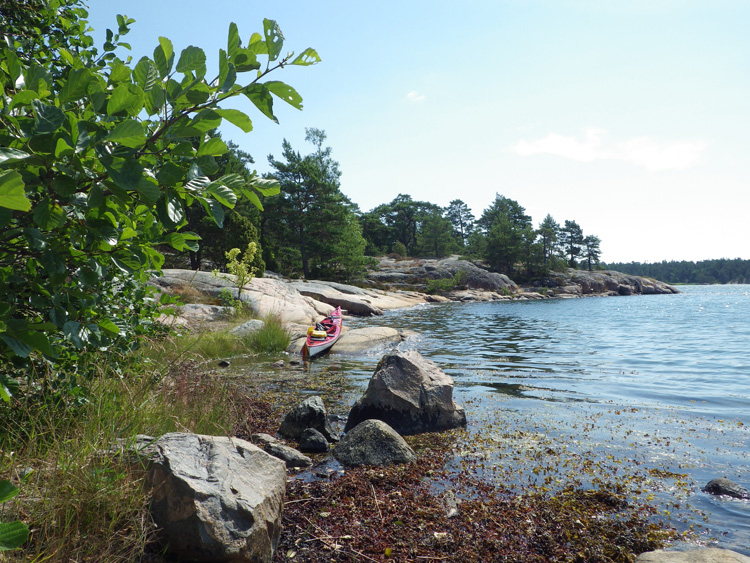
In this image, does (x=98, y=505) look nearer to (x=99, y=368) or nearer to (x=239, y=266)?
(x=99, y=368)

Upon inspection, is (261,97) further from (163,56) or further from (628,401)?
(628,401)

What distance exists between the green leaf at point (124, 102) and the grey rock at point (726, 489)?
696cm

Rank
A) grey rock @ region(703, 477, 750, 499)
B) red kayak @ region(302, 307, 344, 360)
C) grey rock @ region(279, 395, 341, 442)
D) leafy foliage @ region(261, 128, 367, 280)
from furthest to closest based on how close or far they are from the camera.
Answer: leafy foliage @ region(261, 128, 367, 280)
red kayak @ region(302, 307, 344, 360)
grey rock @ region(279, 395, 341, 442)
grey rock @ region(703, 477, 750, 499)

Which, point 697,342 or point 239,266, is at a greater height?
point 239,266

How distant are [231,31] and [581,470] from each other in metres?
6.35

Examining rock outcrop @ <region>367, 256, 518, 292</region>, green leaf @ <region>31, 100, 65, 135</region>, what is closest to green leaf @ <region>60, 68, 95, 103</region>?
A: green leaf @ <region>31, 100, 65, 135</region>

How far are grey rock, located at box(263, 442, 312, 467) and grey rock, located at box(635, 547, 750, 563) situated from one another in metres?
3.71

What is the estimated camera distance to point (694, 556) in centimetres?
386

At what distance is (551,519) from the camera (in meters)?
4.71

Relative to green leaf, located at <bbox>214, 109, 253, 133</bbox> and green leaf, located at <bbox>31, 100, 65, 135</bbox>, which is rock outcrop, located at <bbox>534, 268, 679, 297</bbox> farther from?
green leaf, located at <bbox>31, 100, 65, 135</bbox>

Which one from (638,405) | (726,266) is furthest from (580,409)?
(726,266)

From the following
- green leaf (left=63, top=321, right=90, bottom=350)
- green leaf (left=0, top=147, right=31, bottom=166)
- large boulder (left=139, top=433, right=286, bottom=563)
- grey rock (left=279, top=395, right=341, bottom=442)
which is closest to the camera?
green leaf (left=0, top=147, right=31, bottom=166)

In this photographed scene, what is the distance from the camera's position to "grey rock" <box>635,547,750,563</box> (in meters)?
3.79

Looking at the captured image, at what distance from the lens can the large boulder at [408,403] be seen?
25.5ft
